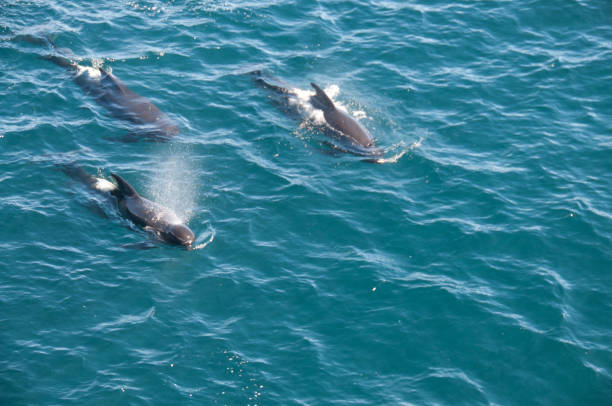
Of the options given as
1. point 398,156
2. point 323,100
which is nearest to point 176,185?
point 323,100

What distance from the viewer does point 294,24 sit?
99.4 ft

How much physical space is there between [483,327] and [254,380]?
641 cm

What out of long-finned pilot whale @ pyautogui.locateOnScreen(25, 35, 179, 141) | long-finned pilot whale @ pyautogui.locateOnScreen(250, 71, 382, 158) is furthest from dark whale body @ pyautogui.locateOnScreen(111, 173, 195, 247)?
long-finned pilot whale @ pyautogui.locateOnScreen(250, 71, 382, 158)

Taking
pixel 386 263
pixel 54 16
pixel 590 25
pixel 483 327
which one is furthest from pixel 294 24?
pixel 483 327

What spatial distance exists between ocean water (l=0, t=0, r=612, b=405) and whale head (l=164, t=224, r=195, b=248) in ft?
1.08

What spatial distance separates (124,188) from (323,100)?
841 cm

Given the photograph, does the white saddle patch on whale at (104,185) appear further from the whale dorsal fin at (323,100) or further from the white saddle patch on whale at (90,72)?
the whale dorsal fin at (323,100)

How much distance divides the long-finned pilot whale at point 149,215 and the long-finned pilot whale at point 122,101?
140 inches

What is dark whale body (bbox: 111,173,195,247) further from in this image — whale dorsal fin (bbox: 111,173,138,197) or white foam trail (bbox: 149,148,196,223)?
white foam trail (bbox: 149,148,196,223)

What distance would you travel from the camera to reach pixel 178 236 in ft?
61.4

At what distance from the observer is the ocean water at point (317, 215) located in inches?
621

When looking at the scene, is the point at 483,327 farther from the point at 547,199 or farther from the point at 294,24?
the point at 294,24

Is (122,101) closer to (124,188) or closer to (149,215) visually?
(124,188)

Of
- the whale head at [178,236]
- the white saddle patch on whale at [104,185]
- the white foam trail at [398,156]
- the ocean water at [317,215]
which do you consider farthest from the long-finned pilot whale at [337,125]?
the white saddle patch on whale at [104,185]
